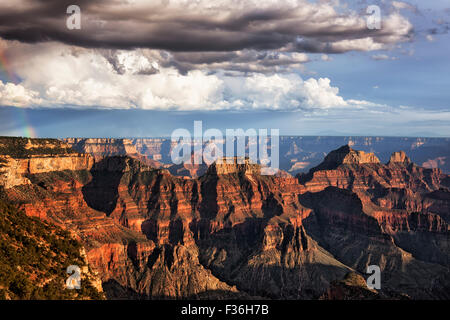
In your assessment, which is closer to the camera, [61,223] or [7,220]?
[7,220]

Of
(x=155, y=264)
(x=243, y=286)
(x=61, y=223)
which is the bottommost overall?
(x=243, y=286)
